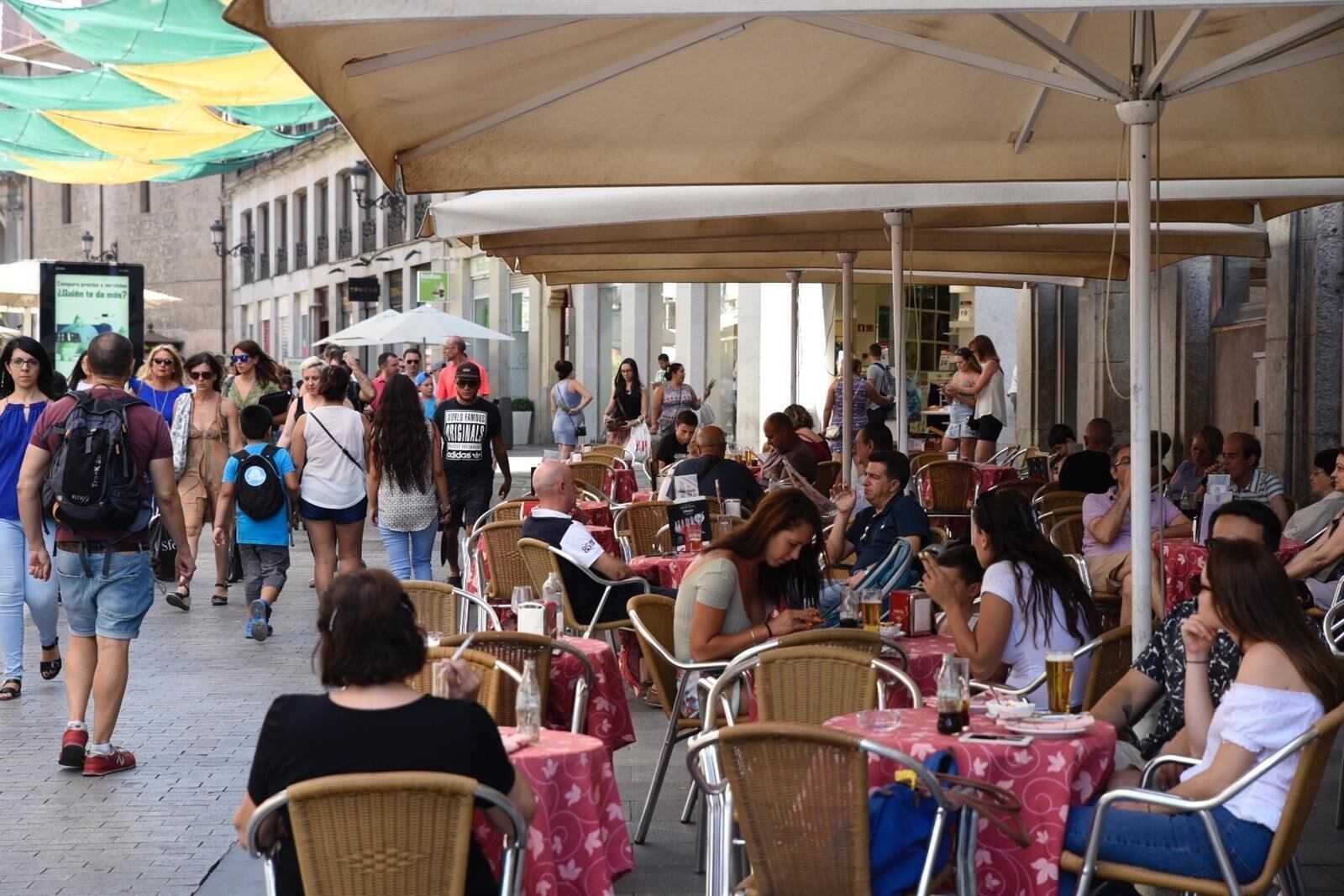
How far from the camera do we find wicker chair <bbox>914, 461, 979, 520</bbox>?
13.1m

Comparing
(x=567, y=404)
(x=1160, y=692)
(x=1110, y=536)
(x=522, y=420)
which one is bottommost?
(x=1160, y=692)

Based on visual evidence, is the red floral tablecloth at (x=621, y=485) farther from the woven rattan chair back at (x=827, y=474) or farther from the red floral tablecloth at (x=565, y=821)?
the red floral tablecloth at (x=565, y=821)

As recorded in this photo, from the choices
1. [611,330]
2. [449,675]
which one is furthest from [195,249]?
[449,675]

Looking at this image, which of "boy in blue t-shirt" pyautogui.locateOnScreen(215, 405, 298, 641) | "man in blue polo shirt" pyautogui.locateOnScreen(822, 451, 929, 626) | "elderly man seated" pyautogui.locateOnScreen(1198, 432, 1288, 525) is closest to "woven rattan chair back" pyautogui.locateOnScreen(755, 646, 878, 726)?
"man in blue polo shirt" pyautogui.locateOnScreen(822, 451, 929, 626)

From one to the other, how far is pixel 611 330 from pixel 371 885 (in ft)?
103

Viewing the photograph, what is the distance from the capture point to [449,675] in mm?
3955

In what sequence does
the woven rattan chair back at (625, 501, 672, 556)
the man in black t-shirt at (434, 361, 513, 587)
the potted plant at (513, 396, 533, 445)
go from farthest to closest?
the potted plant at (513, 396, 533, 445) → the man in black t-shirt at (434, 361, 513, 587) → the woven rattan chair back at (625, 501, 672, 556)

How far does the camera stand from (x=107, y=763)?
7027 millimetres

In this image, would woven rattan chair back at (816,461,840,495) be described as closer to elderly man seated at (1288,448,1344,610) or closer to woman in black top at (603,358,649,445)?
woman in black top at (603,358,649,445)

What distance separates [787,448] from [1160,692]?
20.6ft

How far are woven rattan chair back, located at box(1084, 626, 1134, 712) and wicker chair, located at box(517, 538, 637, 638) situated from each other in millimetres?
2965

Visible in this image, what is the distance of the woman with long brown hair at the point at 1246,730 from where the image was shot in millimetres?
4121

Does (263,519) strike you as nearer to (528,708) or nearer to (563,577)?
(563,577)

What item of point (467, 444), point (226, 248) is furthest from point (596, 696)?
point (226, 248)
